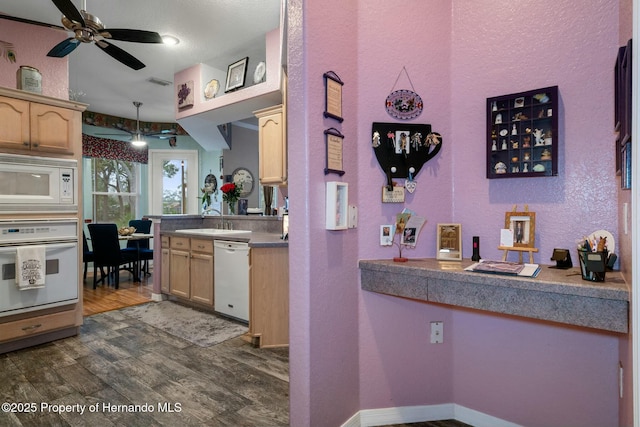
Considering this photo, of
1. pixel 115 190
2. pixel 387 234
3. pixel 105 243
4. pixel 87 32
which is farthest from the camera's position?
pixel 115 190

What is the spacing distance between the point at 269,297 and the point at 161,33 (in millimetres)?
2936

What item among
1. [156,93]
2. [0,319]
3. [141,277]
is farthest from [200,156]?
[0,319]

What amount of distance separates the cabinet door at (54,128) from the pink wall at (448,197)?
2.62 meters

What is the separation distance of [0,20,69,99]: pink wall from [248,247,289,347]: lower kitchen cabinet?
2.62 m

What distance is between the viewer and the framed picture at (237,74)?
3930 millimetres

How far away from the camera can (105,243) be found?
4895 mm

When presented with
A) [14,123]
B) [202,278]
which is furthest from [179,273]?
[14,123]

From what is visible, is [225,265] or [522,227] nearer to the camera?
[522,227]

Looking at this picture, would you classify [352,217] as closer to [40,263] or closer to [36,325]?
[40,263]

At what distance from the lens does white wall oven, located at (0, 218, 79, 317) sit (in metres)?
2.74

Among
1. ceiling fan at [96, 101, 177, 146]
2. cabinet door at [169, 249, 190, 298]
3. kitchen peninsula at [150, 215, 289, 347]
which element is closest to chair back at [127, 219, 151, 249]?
ceiling fan at [96, 101, 177, 146]

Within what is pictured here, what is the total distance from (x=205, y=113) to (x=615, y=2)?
4038 mm

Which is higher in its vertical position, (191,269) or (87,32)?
(87,32)

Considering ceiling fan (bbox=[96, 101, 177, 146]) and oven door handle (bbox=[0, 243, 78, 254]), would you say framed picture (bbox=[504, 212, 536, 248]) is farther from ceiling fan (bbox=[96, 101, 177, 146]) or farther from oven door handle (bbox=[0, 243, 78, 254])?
ceiling fan (bbox=[96, 101, 177, 146])
